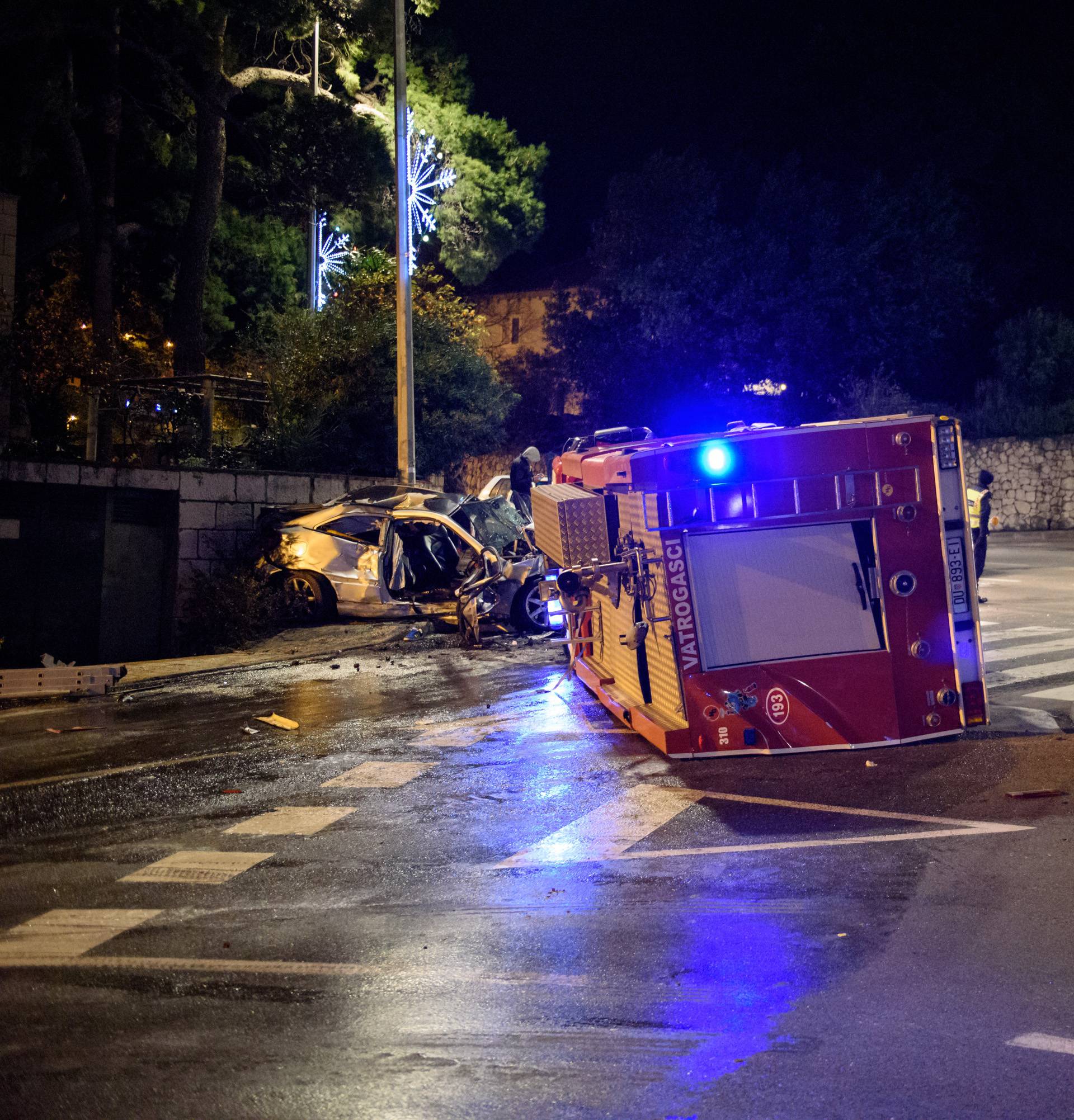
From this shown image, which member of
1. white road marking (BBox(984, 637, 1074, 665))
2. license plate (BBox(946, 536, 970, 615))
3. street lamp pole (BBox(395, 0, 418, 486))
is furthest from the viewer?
street lamp pole (BBox(395, 0, 418, 486))

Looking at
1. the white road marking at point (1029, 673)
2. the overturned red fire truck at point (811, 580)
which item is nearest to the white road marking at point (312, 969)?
the overturned red fire truck at point (811, 580)

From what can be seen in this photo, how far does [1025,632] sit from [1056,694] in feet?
12.6

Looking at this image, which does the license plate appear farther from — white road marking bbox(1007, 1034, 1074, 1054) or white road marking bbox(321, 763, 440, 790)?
white road marking bbox(1007, 1034, 1074, 1054)

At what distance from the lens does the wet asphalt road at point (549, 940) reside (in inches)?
149

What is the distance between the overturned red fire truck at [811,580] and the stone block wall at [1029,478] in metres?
27.0

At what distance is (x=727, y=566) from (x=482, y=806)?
220cm

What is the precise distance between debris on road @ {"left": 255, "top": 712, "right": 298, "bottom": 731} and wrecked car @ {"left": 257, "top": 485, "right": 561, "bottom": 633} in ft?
14.4

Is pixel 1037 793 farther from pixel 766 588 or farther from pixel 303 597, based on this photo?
pixel 303 597

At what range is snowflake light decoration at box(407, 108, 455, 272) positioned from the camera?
26828 millimetres

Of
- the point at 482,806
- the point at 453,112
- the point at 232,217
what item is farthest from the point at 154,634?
the point at 453,112

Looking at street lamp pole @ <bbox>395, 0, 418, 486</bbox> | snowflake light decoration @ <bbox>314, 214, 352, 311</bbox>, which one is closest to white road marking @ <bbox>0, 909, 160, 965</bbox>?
street lamp pole @ <bbox>395, 0, 418, 486</bbox>

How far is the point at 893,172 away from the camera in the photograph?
38.4 m

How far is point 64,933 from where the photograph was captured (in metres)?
5.40

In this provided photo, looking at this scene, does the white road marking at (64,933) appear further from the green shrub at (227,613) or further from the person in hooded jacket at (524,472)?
the green shrub at (227,613)
